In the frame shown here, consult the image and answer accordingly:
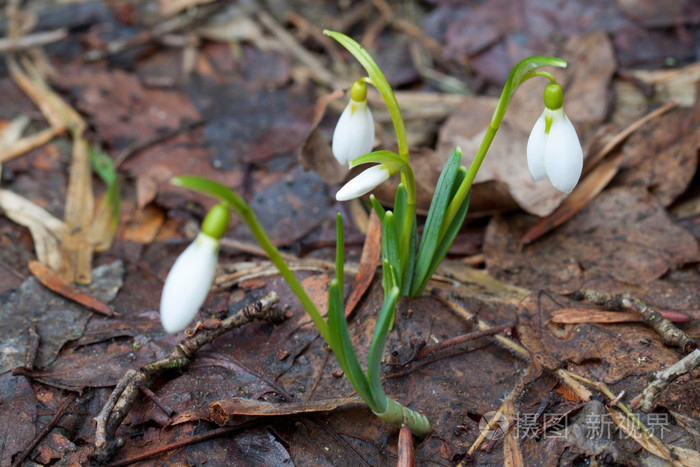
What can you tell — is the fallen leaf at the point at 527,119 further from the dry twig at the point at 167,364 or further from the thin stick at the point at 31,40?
the thin stick at the point at 31,40

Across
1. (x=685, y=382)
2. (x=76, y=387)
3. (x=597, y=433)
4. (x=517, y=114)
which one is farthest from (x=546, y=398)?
(x=517, y=114)

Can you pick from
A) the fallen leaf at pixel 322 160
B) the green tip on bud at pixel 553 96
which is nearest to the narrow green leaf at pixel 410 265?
the green tip on bud at pixel 553 96

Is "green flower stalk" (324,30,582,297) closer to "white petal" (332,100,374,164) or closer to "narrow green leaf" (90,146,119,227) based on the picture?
"white petal" (332,100,374,164)

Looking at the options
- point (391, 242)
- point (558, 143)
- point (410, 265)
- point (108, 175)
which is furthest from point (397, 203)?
point (108, 175)

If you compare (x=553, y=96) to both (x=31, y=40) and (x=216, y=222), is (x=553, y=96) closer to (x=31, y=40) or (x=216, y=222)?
(x=216, y=222)

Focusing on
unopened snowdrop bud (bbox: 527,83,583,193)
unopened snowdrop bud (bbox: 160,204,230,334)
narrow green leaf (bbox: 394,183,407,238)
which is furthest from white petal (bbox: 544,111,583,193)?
unopened snowdrop bud (bbox: 160,204,230,334)

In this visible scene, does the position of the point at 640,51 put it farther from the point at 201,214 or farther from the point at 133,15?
the point at 133,15

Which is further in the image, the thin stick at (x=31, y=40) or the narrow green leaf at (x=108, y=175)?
the thin stick at (x=31, y=40)
